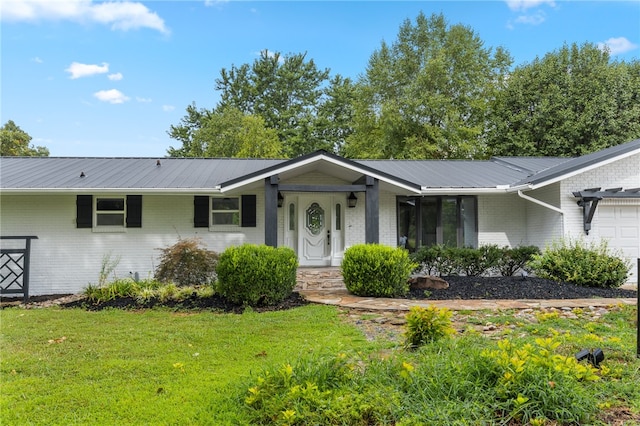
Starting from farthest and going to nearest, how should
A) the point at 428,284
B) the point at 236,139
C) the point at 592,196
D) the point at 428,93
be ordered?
1. the point at 236,139
2. the point at 428,93
3. the point at 592,196
4. the point at 428,284

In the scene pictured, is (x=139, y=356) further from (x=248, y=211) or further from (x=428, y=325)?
(x=248, y=211)

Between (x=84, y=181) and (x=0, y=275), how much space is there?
2.77 metres

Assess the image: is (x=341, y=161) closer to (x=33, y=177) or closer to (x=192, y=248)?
(x=192, y=248)

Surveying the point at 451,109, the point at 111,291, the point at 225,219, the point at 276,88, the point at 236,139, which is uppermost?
the point at 276,88

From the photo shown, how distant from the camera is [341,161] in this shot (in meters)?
9.15

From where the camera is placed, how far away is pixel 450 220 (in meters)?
11.6

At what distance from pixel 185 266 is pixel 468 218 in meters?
7.82

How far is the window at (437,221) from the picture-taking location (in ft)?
37.8

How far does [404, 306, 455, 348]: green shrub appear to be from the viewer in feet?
12.8

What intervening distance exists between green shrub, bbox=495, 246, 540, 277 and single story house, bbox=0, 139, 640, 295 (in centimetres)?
70

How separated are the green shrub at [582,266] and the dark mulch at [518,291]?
0.27 m

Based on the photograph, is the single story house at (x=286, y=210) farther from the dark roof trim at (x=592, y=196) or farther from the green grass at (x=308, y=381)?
the green grass at (x=308, y=381)

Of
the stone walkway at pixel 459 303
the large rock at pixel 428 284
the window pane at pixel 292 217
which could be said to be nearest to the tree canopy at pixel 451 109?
the window pane at pixel 292 217

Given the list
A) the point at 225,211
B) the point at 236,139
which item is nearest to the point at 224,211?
the point at 225,211
